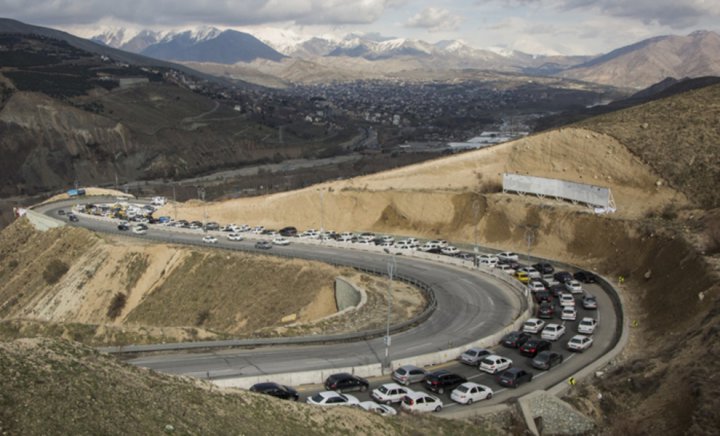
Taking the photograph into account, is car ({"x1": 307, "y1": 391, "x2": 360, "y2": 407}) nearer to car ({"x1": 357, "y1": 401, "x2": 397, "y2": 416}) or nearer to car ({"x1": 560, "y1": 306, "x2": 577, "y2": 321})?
car ({"x1": 357, "y1": 401, "x2": 397, "y2": 416})

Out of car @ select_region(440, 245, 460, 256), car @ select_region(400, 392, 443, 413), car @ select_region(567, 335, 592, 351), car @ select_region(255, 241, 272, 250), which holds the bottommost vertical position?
car @ select_region(255, 241, 272, 250)

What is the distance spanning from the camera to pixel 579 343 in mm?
33656

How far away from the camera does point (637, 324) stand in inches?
1457

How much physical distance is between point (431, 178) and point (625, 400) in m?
51.8

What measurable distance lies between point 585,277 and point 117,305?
39175 mm

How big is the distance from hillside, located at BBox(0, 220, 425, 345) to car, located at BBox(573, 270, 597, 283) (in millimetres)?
12706

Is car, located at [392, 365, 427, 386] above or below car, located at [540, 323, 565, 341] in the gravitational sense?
above

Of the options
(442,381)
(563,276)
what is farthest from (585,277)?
(442,381)

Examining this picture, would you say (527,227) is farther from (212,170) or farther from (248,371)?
(212,170)

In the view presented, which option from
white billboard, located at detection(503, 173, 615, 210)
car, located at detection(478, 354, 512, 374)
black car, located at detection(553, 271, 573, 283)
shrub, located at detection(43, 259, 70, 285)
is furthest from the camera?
shrub, located at detection(43, 259, 70, 285)

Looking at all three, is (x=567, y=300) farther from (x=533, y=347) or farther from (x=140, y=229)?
(x=140, y=229)

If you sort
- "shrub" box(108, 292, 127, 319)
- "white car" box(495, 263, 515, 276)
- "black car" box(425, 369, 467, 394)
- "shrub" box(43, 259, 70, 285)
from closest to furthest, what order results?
1. "black car" box(425, 369, 467, 394)
2. "white car" box(495, 263, 515, 276)
3. "shrub" box(108, 292, 127, 319)
4. "shrub" box(43, 259, 70, 285)

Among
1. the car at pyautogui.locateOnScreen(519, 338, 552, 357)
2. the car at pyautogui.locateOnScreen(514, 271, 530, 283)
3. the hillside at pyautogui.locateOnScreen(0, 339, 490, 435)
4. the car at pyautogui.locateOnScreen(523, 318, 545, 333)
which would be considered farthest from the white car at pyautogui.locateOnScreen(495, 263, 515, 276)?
the hillside at pyautogui.locateOnScreen(0, 339, 490, 435)

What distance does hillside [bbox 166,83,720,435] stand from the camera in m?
25.5
